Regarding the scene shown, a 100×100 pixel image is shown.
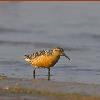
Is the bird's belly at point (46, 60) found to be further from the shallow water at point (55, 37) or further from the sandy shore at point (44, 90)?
the sandy shore at point (44, 90)

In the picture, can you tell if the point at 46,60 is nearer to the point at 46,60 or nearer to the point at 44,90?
the point at 46,60

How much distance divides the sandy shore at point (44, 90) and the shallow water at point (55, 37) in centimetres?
165

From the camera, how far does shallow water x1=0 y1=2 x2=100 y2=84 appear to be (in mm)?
18016

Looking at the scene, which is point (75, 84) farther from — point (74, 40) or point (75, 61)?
point (74, 40)

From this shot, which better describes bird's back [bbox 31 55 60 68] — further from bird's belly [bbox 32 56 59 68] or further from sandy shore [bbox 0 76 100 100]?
sandy shore [bbox 0 76 100 100]

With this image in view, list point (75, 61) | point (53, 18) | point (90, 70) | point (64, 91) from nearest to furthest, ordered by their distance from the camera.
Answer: point (64, 91), point (90, 70), point (75, 61), point (53, 18)

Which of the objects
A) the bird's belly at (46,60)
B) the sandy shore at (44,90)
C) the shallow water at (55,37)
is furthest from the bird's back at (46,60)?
the sandy shore at (44,90)

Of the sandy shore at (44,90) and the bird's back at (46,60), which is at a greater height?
the bird's back at (46,60)

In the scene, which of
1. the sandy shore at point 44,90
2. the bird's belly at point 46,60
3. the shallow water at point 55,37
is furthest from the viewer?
the shallow water at point 55,37

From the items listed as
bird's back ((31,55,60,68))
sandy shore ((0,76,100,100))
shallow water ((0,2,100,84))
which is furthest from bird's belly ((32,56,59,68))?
sandy shore ((0,76,100,100))

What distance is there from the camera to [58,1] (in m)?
47.4

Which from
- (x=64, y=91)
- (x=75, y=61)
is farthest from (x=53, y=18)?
(x=64, y=91)

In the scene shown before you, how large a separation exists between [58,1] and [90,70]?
29.5 m

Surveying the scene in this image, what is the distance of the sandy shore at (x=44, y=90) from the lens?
1293 centimetres
